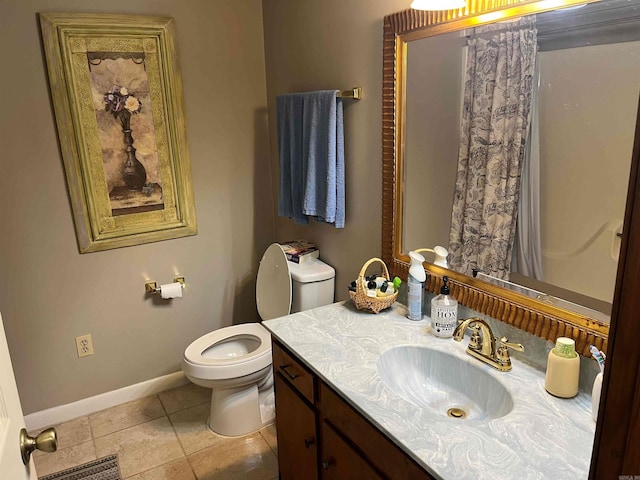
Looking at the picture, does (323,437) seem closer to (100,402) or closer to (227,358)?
(227,358)

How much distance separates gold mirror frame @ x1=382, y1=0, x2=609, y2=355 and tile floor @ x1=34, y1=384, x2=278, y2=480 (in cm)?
113

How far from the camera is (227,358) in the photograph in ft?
7.52

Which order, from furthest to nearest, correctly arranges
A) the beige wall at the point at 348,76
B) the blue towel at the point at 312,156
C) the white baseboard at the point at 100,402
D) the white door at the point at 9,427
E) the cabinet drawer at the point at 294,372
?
1. the white baseboard at the point at 100,402
2. the blue towel at the point at 312,156
3. the beige wall at the point at 348,76
4. the cabinet drawer at the point at 294,372
5. the white door at the point at 9,427

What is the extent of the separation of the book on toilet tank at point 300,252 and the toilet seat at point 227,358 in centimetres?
43

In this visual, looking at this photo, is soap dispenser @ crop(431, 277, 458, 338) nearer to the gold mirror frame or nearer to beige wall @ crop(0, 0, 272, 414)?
the gold mirror frame

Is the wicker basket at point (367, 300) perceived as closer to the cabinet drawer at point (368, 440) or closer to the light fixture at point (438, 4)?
the cabinet drawer at point (368, 440)

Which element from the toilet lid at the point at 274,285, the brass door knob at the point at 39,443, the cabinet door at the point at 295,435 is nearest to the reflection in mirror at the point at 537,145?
the cabinet door at the point at 295,435

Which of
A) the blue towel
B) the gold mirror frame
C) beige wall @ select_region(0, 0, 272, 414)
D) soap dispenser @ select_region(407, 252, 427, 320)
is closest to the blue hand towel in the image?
the blue towel

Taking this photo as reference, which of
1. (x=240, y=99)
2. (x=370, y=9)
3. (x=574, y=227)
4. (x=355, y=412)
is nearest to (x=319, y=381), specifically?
(x=355, y=412)

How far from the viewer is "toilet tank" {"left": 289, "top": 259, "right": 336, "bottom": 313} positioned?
2.24 metres

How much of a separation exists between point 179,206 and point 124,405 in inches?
45.4

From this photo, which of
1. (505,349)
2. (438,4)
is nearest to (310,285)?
(505,349)

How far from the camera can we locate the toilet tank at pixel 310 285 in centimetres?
224

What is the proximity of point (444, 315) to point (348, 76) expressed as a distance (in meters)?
1.06
